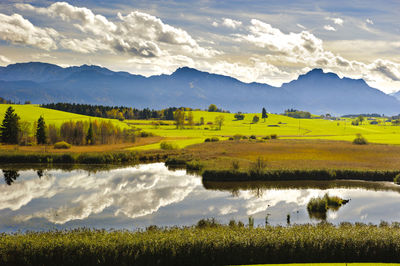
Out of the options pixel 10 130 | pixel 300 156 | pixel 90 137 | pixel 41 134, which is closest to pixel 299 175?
pixel 300 156

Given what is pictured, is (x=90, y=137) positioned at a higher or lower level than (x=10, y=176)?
higher

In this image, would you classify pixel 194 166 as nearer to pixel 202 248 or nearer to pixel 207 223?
pixel 207 223

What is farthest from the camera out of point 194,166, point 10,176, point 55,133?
point 55,133

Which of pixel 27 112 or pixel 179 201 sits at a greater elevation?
pixel 27 112

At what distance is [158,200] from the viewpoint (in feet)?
146

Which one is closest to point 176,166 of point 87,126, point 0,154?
point 0,154

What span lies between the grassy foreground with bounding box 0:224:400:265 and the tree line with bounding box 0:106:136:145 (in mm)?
76432

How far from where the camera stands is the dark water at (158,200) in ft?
119

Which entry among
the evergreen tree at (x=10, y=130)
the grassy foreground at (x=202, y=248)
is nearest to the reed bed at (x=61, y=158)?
the evergreen tree at (x=10, y=130)

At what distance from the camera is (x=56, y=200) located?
143 ft

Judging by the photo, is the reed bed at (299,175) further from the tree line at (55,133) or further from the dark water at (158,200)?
the tree line at (55,133)

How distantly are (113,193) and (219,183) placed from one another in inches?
639

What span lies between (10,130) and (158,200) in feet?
216

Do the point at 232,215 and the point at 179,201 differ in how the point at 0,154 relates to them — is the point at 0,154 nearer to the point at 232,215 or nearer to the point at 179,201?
the point at 179,201
